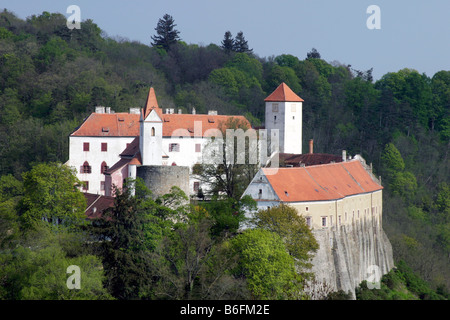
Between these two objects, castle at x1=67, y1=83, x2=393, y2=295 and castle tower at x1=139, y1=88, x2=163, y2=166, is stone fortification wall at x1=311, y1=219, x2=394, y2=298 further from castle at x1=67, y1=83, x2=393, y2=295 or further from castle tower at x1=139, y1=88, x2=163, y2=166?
castle tower at x1=139, y1=88, x2=163, y2=166

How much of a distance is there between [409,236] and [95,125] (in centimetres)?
2426

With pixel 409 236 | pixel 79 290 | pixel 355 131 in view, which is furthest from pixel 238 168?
pixel 355 131

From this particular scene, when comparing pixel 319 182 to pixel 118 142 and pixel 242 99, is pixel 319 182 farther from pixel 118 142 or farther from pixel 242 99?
pixel 242 99

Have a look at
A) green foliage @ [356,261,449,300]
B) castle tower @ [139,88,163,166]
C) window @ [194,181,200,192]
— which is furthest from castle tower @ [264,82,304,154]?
castle tower @ [139,88,163,166]

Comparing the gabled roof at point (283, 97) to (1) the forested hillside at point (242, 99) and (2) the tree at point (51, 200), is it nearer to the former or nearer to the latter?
(1) the forested hillside at point (242, 99)

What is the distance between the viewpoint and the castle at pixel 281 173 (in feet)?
154

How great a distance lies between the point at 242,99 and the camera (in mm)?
94438

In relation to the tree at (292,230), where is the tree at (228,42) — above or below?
above

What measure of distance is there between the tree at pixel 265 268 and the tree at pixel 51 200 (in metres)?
8.23

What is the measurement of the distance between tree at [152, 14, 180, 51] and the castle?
4556 cm

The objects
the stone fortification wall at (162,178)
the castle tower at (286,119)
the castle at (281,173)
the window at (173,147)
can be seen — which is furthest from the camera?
the castle tower at (286,119)

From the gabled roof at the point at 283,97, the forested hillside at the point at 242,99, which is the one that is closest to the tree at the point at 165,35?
the forested hillside at the point at 242,99

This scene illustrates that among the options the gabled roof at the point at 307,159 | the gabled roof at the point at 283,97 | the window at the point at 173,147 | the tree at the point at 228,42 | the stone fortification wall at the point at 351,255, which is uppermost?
the tree at the point at 228,42

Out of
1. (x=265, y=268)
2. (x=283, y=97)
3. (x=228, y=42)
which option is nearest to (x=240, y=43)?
(x=228, y=42)
